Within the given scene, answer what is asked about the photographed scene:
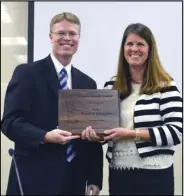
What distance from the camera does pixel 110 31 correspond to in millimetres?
2121

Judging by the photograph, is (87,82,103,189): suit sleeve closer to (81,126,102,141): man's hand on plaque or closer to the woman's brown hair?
(81,126,102,141): man's hand on plaque

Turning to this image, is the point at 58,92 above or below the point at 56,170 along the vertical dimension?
above

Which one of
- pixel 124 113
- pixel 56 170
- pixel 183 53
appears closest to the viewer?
pixel 56 170

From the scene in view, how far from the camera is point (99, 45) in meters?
2.13

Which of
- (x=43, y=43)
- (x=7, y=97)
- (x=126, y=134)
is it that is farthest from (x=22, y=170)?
(x=43, y=43)

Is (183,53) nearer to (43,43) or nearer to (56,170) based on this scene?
(43,43)

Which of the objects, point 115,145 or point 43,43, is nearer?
point 115,145

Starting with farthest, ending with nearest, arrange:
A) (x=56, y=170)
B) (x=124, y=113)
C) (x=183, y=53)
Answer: (x=183, y=53)
(x=124, y=113)
(x=56, y=170)

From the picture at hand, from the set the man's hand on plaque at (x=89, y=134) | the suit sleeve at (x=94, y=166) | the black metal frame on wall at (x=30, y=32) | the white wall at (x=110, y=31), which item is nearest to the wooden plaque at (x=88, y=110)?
the man's hand on plaque at (x=89, y=134)

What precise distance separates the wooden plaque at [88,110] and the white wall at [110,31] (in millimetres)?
721

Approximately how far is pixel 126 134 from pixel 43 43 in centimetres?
102

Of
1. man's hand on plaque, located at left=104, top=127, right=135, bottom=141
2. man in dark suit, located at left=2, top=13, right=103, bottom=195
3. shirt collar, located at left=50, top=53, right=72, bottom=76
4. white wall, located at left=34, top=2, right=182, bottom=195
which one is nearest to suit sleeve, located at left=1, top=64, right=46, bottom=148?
man in dark suit, located at left=2, top=13, right=103, bottom=195

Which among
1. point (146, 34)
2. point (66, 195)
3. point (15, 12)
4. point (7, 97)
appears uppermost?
point (15, 12)

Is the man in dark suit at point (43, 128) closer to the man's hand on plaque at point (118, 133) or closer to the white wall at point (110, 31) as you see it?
the man's hand on plaque at point (118, 133)
